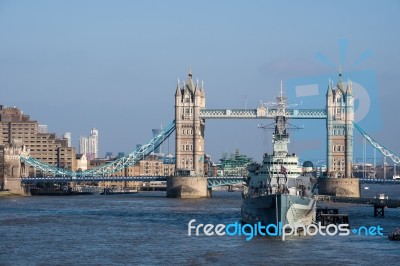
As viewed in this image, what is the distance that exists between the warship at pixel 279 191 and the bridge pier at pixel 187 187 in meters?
64.1

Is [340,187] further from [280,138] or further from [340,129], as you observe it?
[280,138]

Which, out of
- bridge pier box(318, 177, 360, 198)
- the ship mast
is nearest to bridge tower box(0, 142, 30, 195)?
bridge pier box(318, 177, 360, 198)

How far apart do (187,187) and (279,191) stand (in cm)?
7769

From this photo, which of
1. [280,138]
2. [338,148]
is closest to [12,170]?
[338,148]

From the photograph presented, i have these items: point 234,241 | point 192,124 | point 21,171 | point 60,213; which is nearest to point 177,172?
point 192,124

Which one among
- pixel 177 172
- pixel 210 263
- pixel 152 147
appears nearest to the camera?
pixel 210 263

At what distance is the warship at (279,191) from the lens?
232 feet

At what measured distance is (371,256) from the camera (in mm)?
61125

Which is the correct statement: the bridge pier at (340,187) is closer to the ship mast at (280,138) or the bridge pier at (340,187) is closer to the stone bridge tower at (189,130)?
the stone bridge tower at (189,130)

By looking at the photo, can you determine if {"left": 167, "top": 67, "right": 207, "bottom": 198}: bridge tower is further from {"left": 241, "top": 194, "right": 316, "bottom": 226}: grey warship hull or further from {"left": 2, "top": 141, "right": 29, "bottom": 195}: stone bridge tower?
{"left": 241, "top": 194, "right": 316, "bottom": 226}: grey warship hull

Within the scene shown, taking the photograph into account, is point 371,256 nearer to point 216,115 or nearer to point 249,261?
point 249,261

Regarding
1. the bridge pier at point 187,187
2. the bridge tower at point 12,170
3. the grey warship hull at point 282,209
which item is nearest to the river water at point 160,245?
the grey warship hull at point 282,209

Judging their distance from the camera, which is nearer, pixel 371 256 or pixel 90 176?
pixel 371 256

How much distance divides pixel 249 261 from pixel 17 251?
45.6 ft
